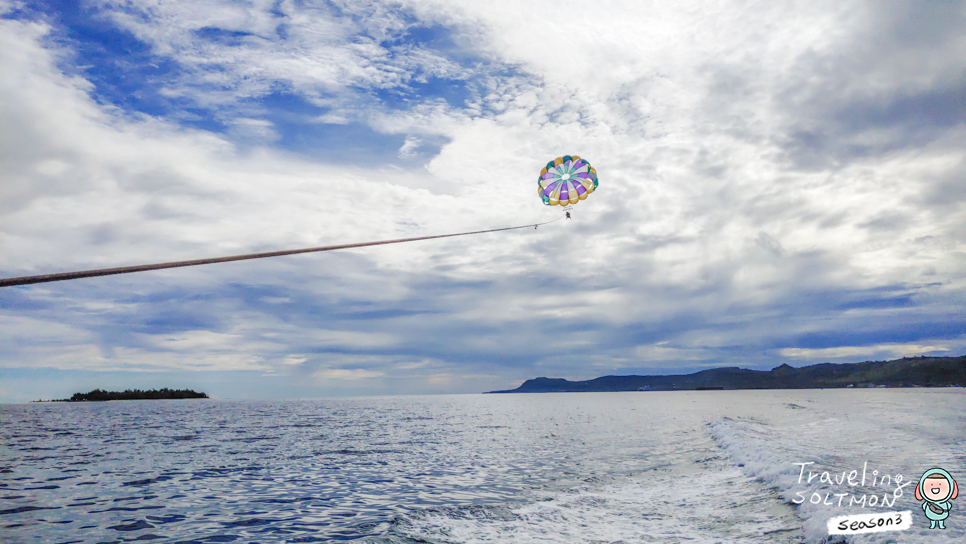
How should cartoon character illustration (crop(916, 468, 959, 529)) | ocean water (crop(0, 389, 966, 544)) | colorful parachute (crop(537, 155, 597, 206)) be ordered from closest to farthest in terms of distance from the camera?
cartoon character illustration (crop(916, 468, 959, 529)), ocean water (crop(0, 389, 966, 544)), colorful parachute (crop(537, 155, 597, 206))

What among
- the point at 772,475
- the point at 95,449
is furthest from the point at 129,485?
the point at 772,475

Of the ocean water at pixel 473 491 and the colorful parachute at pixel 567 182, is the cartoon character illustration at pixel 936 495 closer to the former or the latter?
the ocean water at pixel 473 491

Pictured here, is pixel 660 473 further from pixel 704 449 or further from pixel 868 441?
pixel 868 441

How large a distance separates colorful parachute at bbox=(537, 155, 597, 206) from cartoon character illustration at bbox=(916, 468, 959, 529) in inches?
548

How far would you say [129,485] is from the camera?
16.8 m

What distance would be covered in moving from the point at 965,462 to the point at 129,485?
2963cm

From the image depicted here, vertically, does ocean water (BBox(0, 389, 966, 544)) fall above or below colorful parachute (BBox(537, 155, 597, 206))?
below

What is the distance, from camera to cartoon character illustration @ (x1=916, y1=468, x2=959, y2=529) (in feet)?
32.5

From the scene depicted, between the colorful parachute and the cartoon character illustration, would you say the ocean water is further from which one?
the colorful parachute

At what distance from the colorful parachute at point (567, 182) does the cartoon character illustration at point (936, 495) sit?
13919mm

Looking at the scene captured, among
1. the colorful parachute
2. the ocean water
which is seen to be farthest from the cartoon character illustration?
the colorful parachute

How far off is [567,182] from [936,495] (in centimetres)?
1517

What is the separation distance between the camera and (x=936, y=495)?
11.8m

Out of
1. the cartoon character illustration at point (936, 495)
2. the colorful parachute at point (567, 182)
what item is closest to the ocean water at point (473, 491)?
the cartoon character illustration at point (936, 495)
